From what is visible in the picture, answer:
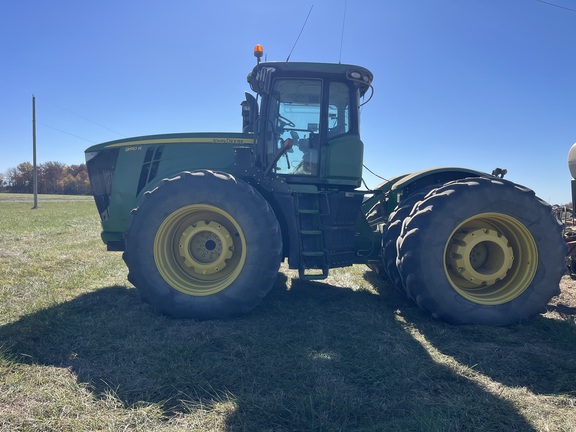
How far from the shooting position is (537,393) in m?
2.37

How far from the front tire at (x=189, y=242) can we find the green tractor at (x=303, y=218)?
0.4 inches

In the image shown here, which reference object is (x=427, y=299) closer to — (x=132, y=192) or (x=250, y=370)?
(x=250, y=370)

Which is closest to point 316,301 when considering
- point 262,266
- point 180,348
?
point 262,266

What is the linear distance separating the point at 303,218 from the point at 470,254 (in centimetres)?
180

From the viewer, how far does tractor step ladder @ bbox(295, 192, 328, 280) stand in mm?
3924

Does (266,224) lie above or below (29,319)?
above

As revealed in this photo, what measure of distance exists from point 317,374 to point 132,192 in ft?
10.9

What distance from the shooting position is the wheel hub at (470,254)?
365cm

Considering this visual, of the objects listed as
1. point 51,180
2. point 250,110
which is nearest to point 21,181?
point 51,180

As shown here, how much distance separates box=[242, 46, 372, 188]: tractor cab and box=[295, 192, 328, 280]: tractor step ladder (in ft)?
0.94

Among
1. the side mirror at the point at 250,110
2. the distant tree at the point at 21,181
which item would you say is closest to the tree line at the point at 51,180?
the distant tree at the point at 21,181

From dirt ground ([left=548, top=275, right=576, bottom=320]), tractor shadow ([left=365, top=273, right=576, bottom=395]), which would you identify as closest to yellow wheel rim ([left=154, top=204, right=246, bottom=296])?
tractor shadow ([left=365, top=273, right=576, bottom=395])

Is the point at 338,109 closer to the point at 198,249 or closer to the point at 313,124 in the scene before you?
the point at 313,124

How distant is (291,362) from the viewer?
8.78ft
